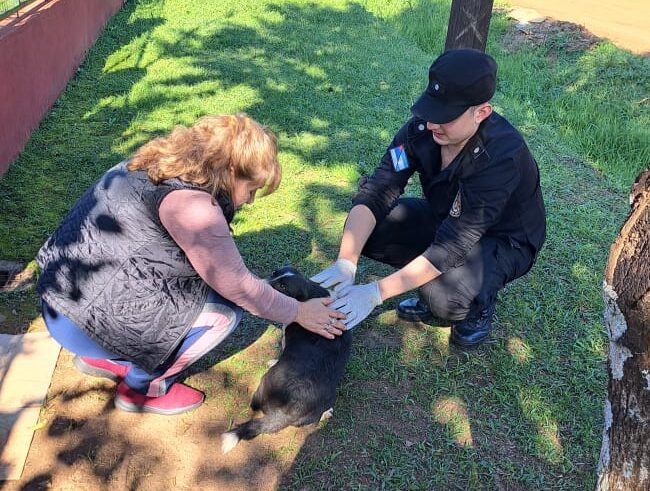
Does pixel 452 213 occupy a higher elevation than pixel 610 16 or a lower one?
higher

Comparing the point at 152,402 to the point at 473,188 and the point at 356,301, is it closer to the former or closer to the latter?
the point at 356,301

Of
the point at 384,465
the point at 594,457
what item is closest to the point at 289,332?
the point at 384,465

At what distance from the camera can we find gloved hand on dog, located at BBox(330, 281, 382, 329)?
269 centimetres

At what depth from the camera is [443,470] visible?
249 cm

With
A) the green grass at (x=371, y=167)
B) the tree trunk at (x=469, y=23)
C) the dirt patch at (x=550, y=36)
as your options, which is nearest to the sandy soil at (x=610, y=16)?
the dirt patch at (x=550, y=36)

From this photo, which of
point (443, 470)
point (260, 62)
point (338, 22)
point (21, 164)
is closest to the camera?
point (443, 470)

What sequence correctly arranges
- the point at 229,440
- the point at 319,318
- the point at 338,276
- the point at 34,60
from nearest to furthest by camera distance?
1. the point at 229,440
2. the point at 319,318
3. the point at 338,276
4. the point at 34,60

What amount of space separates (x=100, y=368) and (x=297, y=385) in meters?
0.96

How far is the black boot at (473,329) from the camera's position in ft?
10.1

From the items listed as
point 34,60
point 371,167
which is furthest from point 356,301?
point 34,60

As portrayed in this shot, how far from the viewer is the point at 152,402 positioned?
2.61 m

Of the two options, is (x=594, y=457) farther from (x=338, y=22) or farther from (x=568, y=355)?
(x=338, y=22)

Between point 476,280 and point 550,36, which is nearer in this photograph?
point 476,280

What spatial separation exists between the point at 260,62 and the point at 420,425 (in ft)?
17.5
